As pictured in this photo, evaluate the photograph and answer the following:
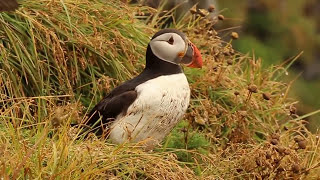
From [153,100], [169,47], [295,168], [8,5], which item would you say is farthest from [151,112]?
[8,5]

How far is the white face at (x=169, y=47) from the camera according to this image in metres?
6.36

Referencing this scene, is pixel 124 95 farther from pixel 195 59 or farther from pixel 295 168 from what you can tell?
pixel 295 168

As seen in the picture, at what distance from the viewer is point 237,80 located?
7676 millimetres

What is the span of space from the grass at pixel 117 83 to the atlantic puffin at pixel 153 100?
5.5 inches

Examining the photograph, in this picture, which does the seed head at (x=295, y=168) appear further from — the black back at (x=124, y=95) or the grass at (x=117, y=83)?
the black back at (x=124, y=95)

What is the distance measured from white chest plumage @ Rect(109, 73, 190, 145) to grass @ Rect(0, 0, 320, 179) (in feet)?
0.50

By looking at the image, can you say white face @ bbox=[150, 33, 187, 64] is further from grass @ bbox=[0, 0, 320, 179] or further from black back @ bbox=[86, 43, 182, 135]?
grass @ bbox=[0, 0, 320, 179]

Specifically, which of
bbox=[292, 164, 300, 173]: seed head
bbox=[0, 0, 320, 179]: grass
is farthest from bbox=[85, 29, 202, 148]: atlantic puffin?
bbox=[292, 164, 300, 173]: seed head

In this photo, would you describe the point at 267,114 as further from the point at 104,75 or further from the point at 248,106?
the point at 104,75

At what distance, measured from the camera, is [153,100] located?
611 centimetres

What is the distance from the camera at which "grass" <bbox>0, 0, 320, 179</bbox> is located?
5.81 meters

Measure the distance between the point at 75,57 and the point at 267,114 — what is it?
54.0 inches

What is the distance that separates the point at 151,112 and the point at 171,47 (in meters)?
0.45

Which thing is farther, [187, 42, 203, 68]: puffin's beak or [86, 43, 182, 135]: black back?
[187, 42, 203, 68]: puffin's beak
